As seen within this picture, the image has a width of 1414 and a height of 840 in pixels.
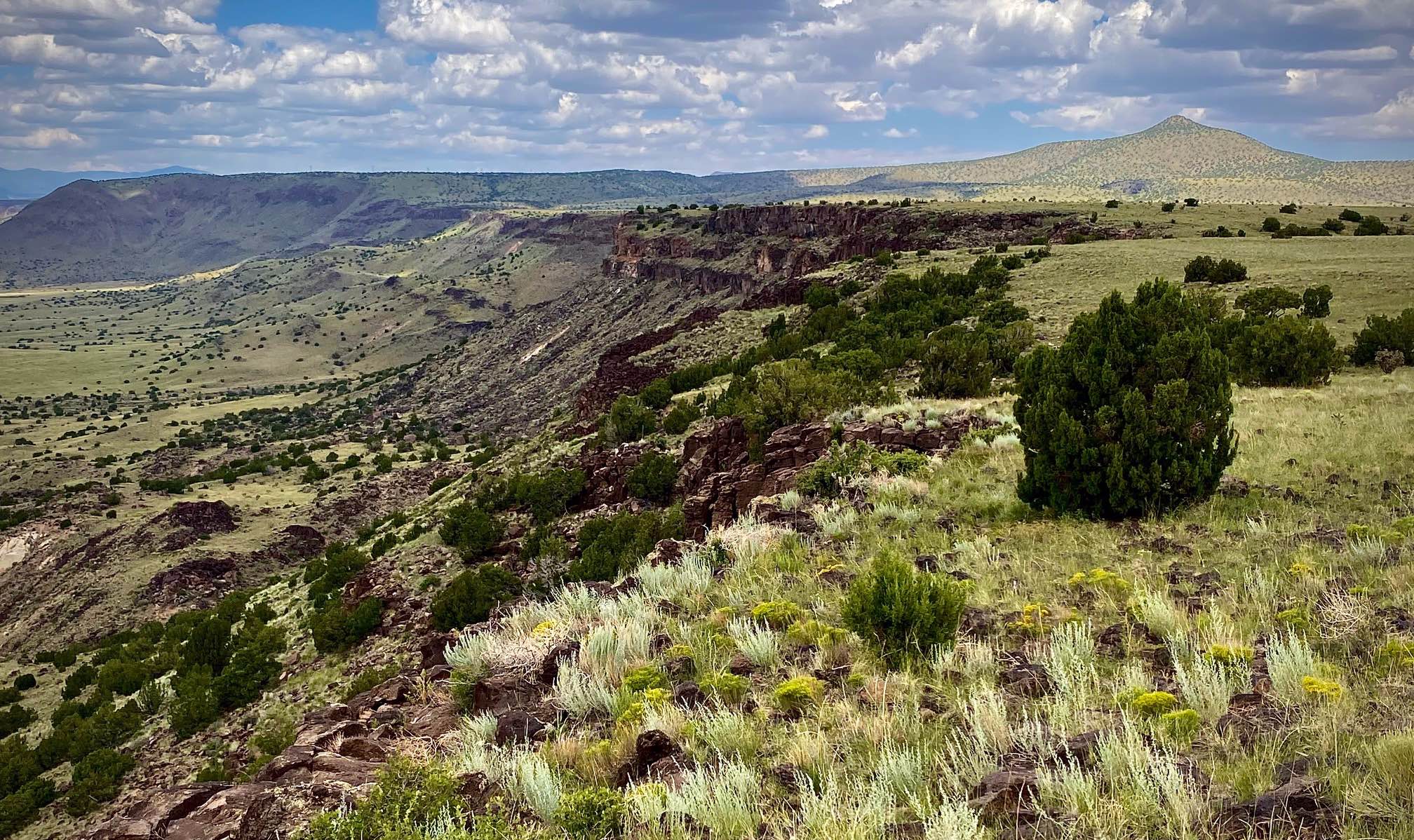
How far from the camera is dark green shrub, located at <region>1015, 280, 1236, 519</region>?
9297mm

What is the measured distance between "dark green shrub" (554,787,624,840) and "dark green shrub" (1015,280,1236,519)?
738 centimetres

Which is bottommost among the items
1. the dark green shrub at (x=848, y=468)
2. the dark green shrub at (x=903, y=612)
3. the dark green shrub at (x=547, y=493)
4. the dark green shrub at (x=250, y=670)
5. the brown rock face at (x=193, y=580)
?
the brown rock face at (x=193, y=580)

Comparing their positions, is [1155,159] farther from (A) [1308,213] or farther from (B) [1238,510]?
(B) [1238,510]

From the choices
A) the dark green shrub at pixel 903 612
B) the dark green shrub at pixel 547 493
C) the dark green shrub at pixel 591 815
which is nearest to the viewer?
the dark green shrub at pixel 591 815

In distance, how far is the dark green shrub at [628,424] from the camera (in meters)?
25.8

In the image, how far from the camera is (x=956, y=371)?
66.8ft

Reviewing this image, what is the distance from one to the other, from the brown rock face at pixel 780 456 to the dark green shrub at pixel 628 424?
7.22 m

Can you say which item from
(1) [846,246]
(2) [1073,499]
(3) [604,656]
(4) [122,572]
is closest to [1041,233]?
(1) [846,246]

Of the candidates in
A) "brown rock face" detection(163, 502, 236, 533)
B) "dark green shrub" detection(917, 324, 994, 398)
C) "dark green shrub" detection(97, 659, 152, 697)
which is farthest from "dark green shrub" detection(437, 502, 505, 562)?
"brown rock face" detection(163, 502, 236, 533)

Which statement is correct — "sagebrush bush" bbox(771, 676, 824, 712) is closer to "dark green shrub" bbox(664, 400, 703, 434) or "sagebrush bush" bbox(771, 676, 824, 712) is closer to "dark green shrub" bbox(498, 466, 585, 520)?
"dark green shrub" bbox(498, 466, 585, 520)

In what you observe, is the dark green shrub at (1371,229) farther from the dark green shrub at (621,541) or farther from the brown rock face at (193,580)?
the brown rock face at (193,580)

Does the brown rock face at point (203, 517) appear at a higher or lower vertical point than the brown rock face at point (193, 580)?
higher

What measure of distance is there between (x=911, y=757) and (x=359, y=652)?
17079mm

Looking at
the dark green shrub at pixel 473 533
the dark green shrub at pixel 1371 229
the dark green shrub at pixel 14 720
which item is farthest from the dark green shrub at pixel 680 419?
the dark green shrub at pixel 1371 229
